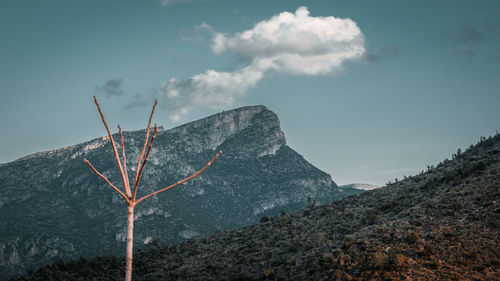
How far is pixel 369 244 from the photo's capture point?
26891 mm

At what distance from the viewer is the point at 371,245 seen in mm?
26656

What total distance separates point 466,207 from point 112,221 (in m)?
179

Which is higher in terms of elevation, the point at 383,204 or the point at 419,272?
the point at 383,204

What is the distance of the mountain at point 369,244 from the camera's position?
882 inches

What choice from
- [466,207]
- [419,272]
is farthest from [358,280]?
[466,207]

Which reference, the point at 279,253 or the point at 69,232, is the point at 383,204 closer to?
the point at 279,253

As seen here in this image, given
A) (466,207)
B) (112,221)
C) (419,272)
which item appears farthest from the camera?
(112,221)

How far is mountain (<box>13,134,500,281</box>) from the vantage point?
73.5 ft

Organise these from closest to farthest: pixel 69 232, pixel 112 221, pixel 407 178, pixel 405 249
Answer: pixel 405 249
pixel 407 178
pixel 69 232
pixel 112 221

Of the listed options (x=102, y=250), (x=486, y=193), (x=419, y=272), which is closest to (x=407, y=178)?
(x=486, y=193)

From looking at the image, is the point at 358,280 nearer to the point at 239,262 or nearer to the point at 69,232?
the point at 239,262

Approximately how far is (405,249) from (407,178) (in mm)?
32220

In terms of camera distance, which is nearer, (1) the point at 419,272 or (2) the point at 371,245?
(1) the point at 419,272

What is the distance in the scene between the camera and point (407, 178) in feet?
178
